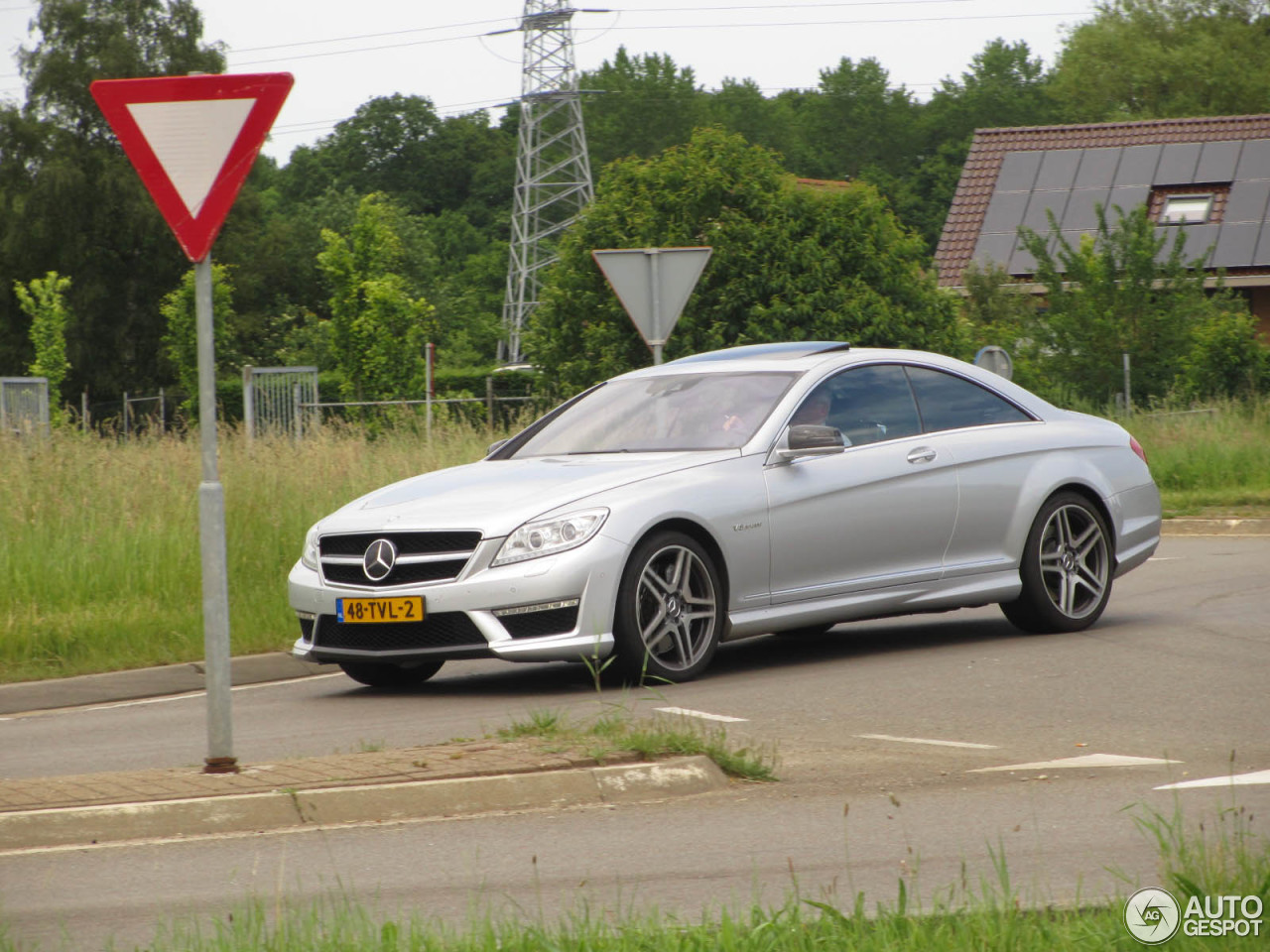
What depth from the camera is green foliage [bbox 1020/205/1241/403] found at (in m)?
26.4

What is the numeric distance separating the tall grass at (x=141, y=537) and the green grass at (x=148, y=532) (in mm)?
12

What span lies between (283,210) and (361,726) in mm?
87958

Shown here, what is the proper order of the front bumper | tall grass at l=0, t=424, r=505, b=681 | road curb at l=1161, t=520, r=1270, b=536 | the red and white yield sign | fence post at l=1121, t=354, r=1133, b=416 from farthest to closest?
fence post at l=1121, t=354, r=1133, b=416
road curb at l=1161, t=520, r=1270, b=536
tall grass at l=0, t=424, r=505, b=681
the front bumper
the red and white yield sign

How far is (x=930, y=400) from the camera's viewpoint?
10.7m

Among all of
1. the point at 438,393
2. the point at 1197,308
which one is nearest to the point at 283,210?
the point at 438,393

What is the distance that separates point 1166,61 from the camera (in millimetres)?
72375

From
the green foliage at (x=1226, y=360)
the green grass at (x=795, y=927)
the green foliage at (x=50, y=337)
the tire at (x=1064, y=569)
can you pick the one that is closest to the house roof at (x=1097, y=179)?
the green foliage at (x=1226, y=360)

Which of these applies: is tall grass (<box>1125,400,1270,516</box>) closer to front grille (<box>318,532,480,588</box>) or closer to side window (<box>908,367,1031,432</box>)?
side window (<box>908,367,1031,432</box>)

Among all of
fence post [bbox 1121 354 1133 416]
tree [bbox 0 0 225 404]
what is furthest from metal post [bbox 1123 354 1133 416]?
tree [bbox 0 0 225 404]

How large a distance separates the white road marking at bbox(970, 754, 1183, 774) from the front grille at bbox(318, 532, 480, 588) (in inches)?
119

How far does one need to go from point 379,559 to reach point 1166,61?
68.9m

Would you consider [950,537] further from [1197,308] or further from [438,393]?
[438,393]

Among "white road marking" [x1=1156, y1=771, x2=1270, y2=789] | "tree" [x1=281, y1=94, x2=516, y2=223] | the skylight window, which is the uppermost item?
"tree" [x1=281, y1=94, x2=516, y2=223]

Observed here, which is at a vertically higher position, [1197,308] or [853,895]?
[1197,308]
